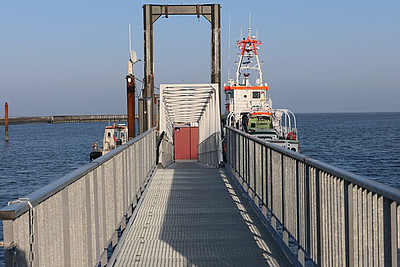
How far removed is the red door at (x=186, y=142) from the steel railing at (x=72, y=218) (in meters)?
18.9

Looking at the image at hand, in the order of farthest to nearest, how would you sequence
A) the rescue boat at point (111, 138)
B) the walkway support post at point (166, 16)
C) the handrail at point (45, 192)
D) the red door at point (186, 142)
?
the rescue boat at point (111, 138) < the red door at point (186, 142) < the walkway support post at point (166, 16) < the handrail at point (45, 192)

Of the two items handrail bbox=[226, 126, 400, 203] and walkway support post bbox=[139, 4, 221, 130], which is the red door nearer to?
walkway support post bbox=[139, 4, 221, 130]

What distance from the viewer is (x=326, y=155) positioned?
169 ft

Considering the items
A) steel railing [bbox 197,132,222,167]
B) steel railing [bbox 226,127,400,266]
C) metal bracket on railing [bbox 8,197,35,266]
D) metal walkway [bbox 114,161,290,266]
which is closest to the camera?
metal bracket on railing [bbox 8,197,35,266]

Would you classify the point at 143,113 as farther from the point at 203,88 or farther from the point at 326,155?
the point at 326,155

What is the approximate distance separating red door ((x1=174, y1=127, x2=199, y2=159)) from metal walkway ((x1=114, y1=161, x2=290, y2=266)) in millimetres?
14502

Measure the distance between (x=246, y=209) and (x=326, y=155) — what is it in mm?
42663

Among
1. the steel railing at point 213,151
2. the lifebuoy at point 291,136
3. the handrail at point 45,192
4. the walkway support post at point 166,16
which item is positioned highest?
the walkway support post at point 166,16

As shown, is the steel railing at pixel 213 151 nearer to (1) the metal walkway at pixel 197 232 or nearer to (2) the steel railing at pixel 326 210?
(1) the metal walkway at pixel 197 232

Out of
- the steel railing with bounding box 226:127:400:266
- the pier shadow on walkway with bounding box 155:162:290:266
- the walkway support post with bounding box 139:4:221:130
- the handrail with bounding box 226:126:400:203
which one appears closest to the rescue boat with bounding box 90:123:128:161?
the walkway support post with bounding box 139:4:221:130

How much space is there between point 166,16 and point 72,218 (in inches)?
687

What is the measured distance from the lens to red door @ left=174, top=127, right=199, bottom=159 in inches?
1078

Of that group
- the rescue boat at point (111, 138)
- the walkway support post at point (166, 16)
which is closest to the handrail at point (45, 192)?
the walkway support post at point (166, 16)

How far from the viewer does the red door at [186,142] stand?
27375 mm
